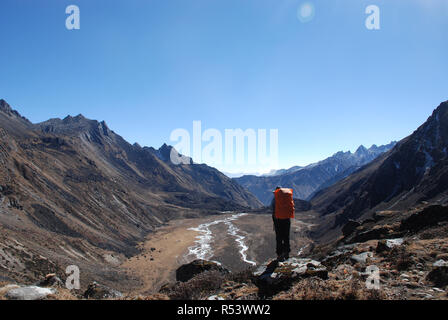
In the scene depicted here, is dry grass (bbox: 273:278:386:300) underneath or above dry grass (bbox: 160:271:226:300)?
above

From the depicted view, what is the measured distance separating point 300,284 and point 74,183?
93998mm

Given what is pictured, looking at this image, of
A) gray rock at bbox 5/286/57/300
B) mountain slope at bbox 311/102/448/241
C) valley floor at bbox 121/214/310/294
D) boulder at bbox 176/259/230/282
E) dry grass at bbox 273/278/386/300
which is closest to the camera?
dry grass at bbox 273/278/386/300

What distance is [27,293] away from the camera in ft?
21.2

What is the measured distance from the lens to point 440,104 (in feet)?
279

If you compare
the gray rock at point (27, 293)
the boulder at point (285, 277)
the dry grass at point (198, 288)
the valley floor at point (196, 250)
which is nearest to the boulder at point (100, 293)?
the dry grass at point (198, 288)

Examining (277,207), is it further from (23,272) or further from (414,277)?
(23,272)

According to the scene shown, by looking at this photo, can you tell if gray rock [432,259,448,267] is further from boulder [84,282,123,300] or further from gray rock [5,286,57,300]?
gray rock [5,286,57,300]

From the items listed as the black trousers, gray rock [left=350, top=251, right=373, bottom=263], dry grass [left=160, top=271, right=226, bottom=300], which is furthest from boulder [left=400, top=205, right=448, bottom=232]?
dry grass [left=160, top=271, right=226, bottom=300]

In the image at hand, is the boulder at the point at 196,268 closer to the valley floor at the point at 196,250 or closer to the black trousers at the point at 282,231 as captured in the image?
the black trousers at the point at 282,231

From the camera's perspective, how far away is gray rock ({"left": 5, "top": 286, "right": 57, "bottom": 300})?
623 cm

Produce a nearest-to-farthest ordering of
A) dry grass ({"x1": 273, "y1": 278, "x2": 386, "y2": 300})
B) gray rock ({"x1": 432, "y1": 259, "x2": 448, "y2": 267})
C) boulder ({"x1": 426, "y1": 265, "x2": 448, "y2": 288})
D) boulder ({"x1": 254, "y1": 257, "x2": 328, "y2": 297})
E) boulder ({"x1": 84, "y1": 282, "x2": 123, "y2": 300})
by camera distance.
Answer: dry grass ({"x1": 273, "y1": 278, "x2": 386, "y2": 300})
boulder ({"x1": 426, "y1": 265, "x2": 448, "y2": 288})
boulder ({"x1": 254, "y1": 257, "x2": 328, "y2": 297})
gray rock ({"x1": 432, "y1": 259, "x2": 448, "y2": 267})
boulder ({"x1": 84, "y1": 282, "x2": 123, "y2": 300})

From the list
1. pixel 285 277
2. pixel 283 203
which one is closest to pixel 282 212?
pixel 283 203

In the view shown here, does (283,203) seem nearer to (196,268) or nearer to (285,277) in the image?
(285,277)
